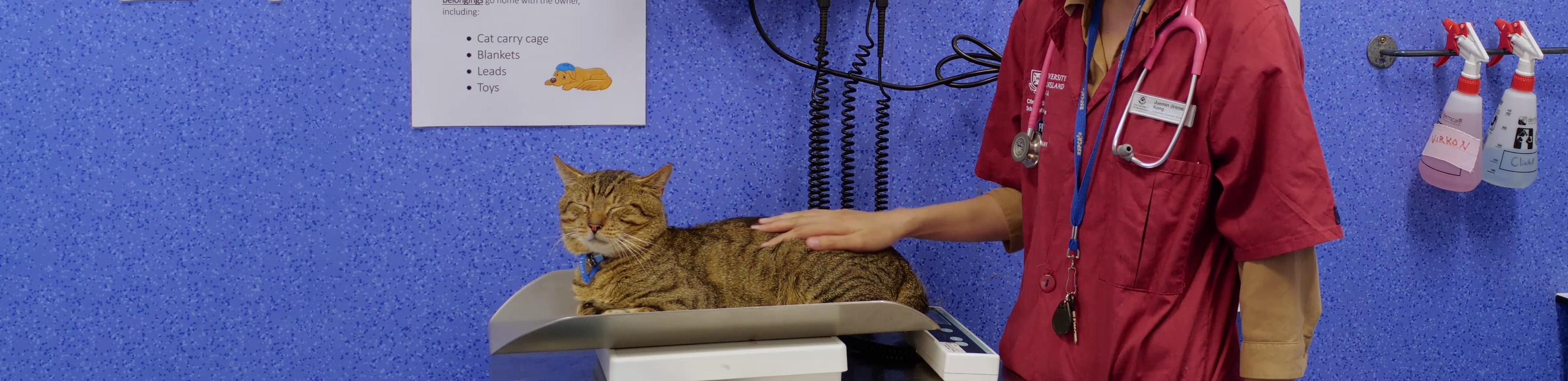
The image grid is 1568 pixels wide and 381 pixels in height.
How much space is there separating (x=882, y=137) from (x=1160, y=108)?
0.62 meters

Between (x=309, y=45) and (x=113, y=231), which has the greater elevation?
(x=309, y=45)

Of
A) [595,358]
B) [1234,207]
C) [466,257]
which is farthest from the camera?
[466,257]

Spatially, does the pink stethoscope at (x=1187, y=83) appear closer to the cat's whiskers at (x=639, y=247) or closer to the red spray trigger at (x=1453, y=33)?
the cat's whiskers at (x=639, y=247)

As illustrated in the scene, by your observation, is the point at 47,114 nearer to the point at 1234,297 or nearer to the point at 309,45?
the point at 309,45

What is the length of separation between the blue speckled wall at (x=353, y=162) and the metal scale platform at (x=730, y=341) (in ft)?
1.73

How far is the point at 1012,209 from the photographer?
130cm

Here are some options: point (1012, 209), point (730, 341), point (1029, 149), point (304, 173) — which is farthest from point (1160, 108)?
point (304, 173)

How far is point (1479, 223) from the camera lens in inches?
68.9

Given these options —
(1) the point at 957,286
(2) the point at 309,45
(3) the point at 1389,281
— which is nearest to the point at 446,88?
(2) the point at 309,45

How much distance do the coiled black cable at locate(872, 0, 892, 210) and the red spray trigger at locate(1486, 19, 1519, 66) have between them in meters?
1.11

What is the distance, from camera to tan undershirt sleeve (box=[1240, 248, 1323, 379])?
97cm

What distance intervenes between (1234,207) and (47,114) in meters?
1.72

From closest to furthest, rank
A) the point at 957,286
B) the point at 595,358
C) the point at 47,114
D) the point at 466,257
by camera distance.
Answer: the point at 595,358
the point at 47,114
the point at 466,257
the point at 957,286

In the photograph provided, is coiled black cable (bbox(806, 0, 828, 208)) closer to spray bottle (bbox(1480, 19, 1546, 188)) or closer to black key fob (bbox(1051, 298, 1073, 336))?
black key fob (bbox(1051, 298, 1073, 336))
